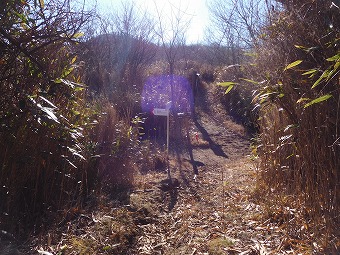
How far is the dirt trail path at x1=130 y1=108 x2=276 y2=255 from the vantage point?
11.7 feet

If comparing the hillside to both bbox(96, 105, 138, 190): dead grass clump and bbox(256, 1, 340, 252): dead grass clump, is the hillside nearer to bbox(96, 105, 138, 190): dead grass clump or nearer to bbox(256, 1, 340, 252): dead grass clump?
bbox(96, 105, 138, 190): dead grass clump

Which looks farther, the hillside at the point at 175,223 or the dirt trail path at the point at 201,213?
the dirt trail path at the point at 201,213

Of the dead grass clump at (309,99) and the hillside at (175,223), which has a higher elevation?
the dead grass clump at (309,99)

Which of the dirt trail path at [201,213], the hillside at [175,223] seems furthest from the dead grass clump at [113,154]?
the dirt trail path at [201,213]

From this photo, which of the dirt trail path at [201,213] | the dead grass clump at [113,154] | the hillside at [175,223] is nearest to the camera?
the hillside at [175,223]

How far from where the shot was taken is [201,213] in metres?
4.50

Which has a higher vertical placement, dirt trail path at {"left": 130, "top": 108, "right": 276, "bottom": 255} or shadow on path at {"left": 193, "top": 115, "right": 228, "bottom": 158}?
shadow on path at {"left": 193, "top": 115, "right": 228, "bottom": 158}

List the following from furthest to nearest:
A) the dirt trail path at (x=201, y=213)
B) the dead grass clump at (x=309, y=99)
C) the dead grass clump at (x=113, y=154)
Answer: the dead grass clump at (x=113, y=154) < the dirt trail path at (x=201, y=213) < the dead grass clump at (x=309, y=99)

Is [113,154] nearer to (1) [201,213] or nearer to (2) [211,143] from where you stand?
(1) [201,213]

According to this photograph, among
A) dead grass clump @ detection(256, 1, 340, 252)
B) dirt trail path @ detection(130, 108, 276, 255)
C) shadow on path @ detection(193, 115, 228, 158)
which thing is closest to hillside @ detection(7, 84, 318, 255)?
dirt trail path @ detection(130, 108, 276, 255)

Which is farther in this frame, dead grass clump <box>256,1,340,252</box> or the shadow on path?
the shadow on path

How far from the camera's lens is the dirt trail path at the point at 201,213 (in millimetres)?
3564

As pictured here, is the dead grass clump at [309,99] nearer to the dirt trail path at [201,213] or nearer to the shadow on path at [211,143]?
the dirt trail path at [201,213]

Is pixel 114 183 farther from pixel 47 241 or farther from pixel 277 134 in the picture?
pixel 277 134
